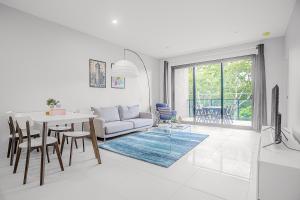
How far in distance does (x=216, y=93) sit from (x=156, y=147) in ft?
16.3

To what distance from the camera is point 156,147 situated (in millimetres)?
3367

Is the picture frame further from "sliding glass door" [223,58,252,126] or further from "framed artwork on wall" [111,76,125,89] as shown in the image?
"sliding glass door" [223,58,252,126]

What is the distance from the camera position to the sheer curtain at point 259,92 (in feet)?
15.6

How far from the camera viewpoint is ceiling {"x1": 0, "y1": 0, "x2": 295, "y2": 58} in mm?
2936

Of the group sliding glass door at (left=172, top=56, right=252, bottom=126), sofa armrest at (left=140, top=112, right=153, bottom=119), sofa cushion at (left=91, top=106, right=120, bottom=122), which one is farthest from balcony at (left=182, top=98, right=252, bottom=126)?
sofa cushion at (left=91, top=106, right=120, bottom=122)

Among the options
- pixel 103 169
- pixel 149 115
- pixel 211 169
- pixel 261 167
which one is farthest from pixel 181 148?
pixel 149 115

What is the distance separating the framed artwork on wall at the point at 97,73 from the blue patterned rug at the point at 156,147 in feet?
5.75

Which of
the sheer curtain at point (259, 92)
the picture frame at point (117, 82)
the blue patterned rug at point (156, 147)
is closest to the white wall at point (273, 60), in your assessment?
the sheer curtain at point (259, 92)

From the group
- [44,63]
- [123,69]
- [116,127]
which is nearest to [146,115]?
[116,127]

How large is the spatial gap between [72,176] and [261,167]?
2255mm

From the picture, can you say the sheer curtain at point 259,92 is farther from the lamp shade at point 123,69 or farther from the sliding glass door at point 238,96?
the lamp shade at point 123,69

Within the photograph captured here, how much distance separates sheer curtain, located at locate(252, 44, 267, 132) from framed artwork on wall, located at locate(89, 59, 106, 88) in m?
4.59

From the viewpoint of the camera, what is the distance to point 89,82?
14.5ft

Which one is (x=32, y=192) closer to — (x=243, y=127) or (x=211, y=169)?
(x=211, y=169)
